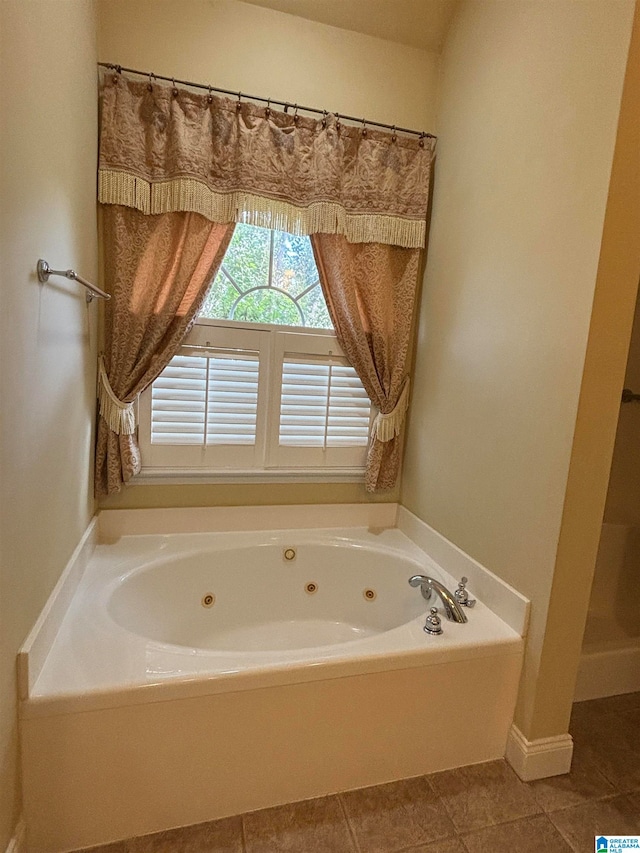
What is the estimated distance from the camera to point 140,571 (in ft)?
6.16

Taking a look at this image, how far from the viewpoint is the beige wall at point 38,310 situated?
1.02 metres

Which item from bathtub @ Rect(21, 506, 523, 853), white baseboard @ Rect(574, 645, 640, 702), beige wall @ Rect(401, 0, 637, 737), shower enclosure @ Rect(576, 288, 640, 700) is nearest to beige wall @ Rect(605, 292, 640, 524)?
shower enclosure @ Rect(576, 288, 640, 700)

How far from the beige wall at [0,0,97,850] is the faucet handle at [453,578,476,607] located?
1357 mm

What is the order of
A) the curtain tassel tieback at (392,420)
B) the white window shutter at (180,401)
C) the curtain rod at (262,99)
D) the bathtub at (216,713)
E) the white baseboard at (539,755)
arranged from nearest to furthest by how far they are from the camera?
the bathtub at (216,713) → the white baseboard at (539,755) → the curtain rod at (262,99) → the white window shutter at (180,401) → the curtain tassel tieback at (392,420)

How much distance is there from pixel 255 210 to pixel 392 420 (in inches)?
45.3

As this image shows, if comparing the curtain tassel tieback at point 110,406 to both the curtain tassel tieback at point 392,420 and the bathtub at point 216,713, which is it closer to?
the bathtub at point 216,713

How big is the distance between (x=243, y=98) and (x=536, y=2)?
1.13m

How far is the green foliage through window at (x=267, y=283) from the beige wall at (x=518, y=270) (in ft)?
1.97

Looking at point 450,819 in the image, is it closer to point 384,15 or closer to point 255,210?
point 255,210

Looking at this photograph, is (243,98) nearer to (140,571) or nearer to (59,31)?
(59,31)

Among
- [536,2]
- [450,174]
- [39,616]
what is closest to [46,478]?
[39,616]

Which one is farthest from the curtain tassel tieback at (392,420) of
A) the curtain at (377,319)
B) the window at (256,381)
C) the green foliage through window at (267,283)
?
the green foliage through window at (267,283)

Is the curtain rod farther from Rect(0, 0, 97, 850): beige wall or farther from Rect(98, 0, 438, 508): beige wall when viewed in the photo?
Rect(0, 0, 97, 850): beige wall

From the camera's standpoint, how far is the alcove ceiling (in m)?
2.02
